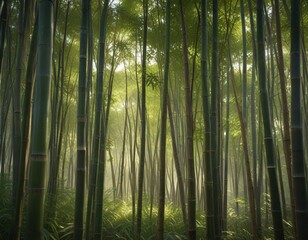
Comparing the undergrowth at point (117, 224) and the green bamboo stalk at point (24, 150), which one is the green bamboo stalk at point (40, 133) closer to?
the green bamboo stalk at point (24, 150)

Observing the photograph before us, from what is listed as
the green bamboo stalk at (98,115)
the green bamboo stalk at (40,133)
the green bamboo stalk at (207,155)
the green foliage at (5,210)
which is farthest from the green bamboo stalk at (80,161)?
the green foliage at (5,210)

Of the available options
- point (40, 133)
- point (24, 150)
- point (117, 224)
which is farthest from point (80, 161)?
point (117, 224)

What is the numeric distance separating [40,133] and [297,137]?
74.0 inches

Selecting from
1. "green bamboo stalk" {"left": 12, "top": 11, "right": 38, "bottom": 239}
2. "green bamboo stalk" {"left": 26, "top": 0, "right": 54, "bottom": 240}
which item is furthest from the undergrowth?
"green bamboo stalk" {"left": 26, "top": 0, "right": 54, "bottom": 240}

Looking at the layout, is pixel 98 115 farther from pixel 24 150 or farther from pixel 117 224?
pixel 117 224

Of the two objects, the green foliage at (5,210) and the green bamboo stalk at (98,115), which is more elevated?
the green bamboo stalk at (98,115)

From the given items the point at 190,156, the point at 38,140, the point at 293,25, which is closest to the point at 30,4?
the point at 38,140

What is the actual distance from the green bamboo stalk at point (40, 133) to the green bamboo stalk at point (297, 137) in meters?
1.82

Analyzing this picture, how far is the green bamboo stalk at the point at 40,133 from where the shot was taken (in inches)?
53.7

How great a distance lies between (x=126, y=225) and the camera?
4289mm

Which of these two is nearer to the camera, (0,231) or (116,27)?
(0,231)

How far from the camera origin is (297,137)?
7.37 ft

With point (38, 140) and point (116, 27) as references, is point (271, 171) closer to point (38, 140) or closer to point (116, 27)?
point (38, 140)

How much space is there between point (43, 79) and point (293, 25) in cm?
192
